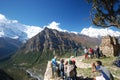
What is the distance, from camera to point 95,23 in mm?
37344

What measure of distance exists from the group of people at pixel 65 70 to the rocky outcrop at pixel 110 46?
19993 mm

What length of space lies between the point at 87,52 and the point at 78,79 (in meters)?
18.7

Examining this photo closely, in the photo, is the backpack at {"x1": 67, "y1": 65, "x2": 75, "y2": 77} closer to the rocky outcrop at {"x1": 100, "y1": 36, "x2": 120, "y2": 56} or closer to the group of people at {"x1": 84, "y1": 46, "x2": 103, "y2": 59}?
the group of people at {"x1": 84, "y1": 46, "x2": 103, "y2": 59}

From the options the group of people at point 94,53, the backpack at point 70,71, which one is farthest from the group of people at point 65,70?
the group of people at point 94,53

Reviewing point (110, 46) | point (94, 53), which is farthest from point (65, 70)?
point (110, 46)

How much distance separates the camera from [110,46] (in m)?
44.4

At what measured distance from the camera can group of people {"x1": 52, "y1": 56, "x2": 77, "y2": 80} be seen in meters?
24.1

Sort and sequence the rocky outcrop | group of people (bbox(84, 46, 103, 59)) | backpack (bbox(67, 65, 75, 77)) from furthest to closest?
the rocky outcrop, group of people (bbox(84, 46, 103, 59)), backpack (bbox(67, 65, 75, 77))

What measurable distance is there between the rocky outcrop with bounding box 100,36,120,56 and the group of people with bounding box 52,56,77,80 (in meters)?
20.0

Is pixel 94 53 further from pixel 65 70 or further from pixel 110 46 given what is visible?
pixel 65 70

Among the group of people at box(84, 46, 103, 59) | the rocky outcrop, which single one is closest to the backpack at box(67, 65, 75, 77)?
the group of people at box(84, 46, 103, 59)

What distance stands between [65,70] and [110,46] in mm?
20709

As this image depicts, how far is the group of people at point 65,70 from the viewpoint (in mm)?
24062

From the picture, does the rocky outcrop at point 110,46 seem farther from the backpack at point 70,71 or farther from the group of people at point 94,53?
the backpack at point 70,71
